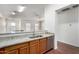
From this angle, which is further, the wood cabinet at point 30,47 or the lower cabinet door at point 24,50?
the lower cabinet door at point 24,50

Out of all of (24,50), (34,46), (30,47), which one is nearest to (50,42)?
(34,46)

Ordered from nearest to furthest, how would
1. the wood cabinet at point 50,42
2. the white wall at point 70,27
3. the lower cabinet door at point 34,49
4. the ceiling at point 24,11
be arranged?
1. the ceiling at point 24,11
2. the lower cabinet door at point 34,49
3. the wood cabinet at point 50,42
4. the white wall at point 70,27

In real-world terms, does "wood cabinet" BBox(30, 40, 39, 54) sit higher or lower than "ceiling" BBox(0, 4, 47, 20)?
lower

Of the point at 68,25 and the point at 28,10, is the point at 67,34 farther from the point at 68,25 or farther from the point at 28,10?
the point at 28,10

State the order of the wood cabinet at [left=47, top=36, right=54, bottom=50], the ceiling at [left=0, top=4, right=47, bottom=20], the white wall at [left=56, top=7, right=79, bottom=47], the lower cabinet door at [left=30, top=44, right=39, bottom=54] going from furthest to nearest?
the white wall at [left=56, top=7, right=79, bottom=47]
the wood cabinet at [left=47, top=36, right=54, bottom=50]
the lower cabinet door at [left=30, top=44, right=39, bottom=54]
the ceiling at [left=0, top=4, right=47, bottom=20]

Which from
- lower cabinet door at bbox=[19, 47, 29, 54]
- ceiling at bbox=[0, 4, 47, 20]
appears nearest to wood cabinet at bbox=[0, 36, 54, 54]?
lower cabinet door at bbox=[19, 47, 29, 54]

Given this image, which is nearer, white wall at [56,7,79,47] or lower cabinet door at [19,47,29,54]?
lower cabinet door at [19,47,29,54]

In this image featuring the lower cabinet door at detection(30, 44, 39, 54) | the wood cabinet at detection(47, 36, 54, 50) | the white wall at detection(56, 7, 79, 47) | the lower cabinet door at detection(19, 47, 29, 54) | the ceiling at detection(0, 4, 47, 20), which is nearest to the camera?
the ceiling at detection(0, 4, 47, 20)

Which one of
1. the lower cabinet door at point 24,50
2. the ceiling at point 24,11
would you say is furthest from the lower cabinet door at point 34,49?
the ceiling at point 24,11

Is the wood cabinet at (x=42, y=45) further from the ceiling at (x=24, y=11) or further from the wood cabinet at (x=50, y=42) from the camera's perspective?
the ceiling at (x=24, y=11)

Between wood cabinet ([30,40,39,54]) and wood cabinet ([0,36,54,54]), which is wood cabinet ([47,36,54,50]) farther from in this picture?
wood cabinet ([30,40,39,54])

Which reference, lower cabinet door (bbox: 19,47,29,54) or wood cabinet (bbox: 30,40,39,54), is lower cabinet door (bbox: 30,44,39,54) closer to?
wood cabinet (bbox: 30,40,39,54)

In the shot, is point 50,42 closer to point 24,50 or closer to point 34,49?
point 34,49

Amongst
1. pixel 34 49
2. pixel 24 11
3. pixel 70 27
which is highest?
pixel 24 11
